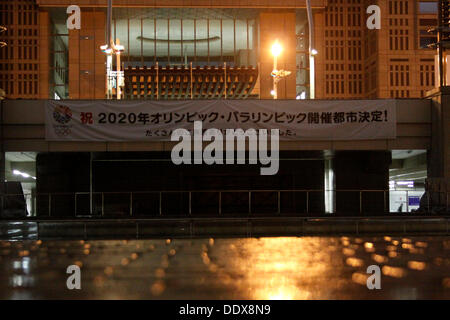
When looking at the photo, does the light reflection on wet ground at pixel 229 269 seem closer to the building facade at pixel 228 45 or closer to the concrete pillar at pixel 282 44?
the building facade at pixel 228 45

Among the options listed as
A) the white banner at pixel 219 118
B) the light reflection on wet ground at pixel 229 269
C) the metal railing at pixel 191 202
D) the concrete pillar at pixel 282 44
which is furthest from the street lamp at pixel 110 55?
the light reflection on wet ground at pixel 229 269

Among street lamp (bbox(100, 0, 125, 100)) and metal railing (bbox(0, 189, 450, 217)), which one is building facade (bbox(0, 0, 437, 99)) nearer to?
street lamp (bbox(100, 0, 125, 100))

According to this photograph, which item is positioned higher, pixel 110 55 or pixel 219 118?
pixel 110 55

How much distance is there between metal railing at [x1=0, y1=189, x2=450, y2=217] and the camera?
24156mm

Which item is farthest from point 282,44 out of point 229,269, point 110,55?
point 229,269

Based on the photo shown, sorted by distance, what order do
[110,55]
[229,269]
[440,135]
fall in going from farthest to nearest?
[110,55], [440,135], [229,269]

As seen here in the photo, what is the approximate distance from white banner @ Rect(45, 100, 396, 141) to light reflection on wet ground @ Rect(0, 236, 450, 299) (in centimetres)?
940

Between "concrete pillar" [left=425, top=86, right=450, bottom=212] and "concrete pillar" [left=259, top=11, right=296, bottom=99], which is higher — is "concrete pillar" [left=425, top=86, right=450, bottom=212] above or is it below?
below

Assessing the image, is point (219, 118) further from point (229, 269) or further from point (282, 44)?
point (229, 269)

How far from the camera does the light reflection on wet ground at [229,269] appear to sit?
27.9ft

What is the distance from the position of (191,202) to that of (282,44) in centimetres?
1687

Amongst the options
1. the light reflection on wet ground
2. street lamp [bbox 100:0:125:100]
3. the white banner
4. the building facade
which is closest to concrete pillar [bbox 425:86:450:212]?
the white banner

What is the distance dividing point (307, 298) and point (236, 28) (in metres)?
33.4

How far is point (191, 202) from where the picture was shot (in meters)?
24.2
